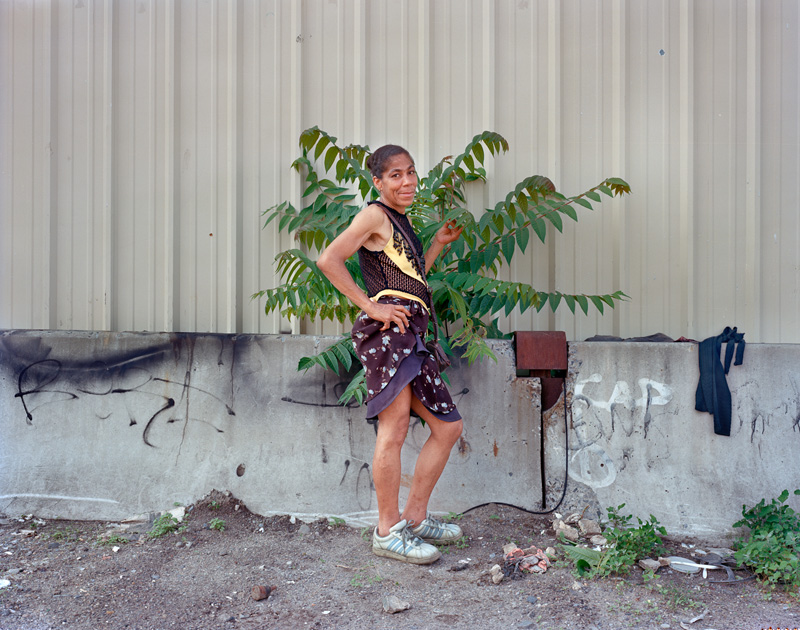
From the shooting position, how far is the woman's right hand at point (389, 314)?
3.08 meters

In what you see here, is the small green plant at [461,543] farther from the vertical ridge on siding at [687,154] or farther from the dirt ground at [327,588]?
the vertical ridge on siding at [687,154]

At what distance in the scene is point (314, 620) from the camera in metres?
2.71

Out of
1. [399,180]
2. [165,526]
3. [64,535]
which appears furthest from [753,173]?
[64,535]

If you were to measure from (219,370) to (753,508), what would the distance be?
3248 mm

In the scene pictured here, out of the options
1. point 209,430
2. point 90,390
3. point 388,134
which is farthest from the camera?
point 388,134

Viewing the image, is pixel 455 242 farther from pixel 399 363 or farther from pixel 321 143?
pixel 399 363

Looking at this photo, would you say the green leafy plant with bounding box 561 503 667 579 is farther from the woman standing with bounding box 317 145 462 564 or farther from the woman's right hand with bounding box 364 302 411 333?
the woman's right hand with bounding box 364 302 411 333

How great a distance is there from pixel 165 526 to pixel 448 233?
235 centimetres

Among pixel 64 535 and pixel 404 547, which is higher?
pixel 404 547

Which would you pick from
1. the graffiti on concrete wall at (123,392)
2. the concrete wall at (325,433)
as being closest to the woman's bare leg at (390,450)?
the concrete wall at (325,433)

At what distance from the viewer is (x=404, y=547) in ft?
10.4

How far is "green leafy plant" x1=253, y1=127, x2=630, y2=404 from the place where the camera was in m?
3.71

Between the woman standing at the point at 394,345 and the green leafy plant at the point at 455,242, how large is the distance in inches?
14.6

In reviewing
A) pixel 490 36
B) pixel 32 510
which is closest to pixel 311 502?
pixel 32 510
